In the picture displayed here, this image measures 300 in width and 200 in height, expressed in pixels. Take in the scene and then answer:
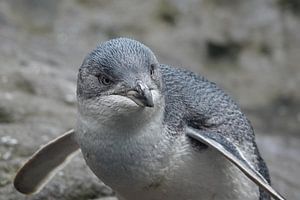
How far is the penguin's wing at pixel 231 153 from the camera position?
2.97 m

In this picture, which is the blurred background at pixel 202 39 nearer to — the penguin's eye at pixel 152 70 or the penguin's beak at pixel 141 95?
the penguin's eye at pixel 152 70

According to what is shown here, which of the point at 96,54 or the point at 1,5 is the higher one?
the point at 96,54

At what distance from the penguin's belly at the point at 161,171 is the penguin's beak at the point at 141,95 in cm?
22

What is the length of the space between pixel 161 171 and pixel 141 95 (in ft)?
1.19

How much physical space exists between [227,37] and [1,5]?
181 cm

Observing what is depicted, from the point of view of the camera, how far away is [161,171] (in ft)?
9.74

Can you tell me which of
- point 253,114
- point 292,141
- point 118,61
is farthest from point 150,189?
point 253,114

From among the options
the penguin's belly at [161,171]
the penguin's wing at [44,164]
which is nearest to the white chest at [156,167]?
the penguin's belly at [161,171]

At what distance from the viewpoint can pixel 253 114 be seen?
20.0ft

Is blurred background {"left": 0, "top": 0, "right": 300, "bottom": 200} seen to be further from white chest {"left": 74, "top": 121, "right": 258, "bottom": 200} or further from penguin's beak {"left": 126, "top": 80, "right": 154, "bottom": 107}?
penguin's beak {"left": 126, "top": 80, "right": 154, "bottom": 107}

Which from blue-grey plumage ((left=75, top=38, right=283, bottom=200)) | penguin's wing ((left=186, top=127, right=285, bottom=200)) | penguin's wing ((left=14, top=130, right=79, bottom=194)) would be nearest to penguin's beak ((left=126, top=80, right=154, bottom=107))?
blue-grey plumage ((left=75, top=38, right=283, bottom=200))

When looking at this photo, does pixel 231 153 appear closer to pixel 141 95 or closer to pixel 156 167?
pixel 156 167

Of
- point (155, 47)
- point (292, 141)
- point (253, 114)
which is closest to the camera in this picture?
point (292, 141)

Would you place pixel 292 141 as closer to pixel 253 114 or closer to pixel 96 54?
pixel 253 114
